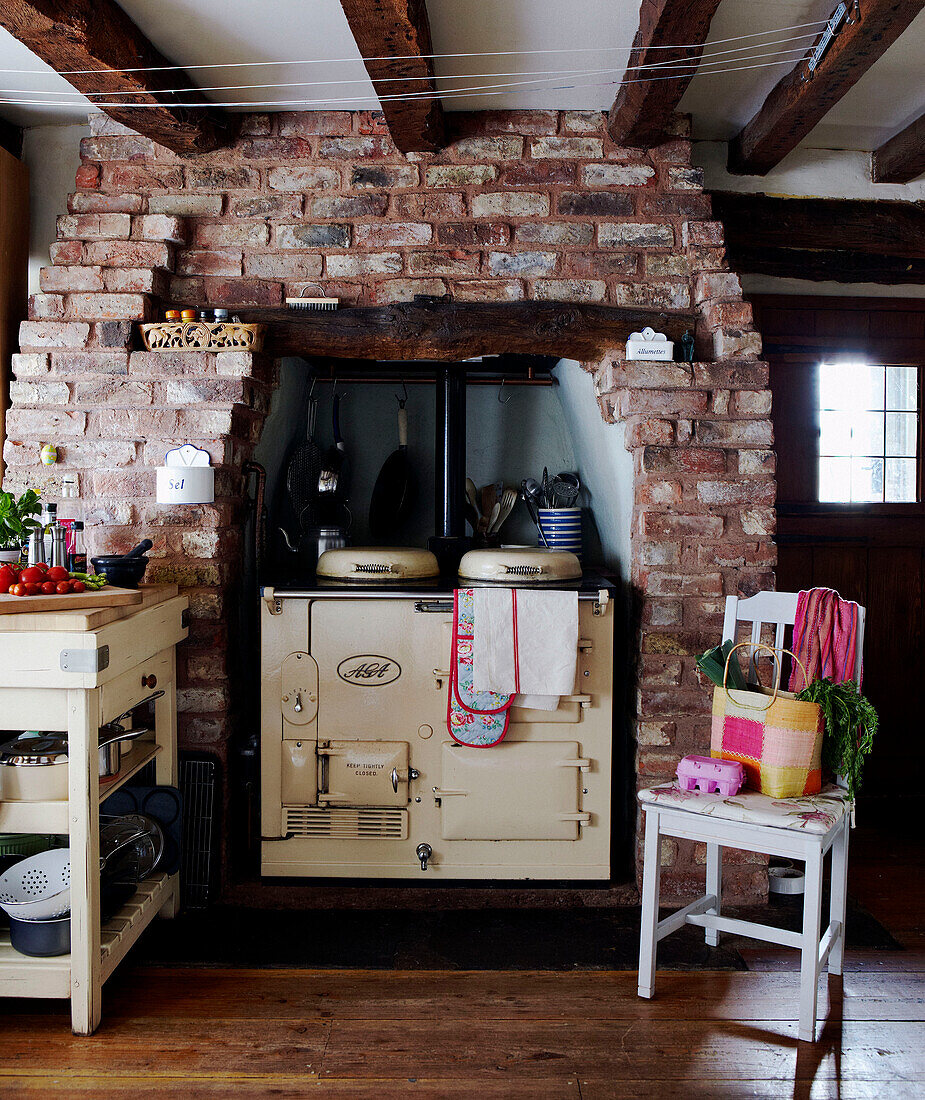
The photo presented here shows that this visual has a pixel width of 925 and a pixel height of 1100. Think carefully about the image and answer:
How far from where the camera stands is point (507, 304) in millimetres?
2697

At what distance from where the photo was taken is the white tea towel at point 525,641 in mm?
2500

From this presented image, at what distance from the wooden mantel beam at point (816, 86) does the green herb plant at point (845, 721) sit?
1.57m

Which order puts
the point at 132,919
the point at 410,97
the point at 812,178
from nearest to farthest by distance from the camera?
the point at 132,919 < the point at 410,97 < the point at 812,178

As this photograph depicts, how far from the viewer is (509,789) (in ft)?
8.54

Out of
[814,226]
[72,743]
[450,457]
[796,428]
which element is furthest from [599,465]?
[72,743]

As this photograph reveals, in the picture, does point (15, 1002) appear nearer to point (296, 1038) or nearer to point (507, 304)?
point (296, 1038)

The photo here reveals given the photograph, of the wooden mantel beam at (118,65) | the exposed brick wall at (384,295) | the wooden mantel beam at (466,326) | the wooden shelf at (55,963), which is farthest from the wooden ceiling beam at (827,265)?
the wooden shelf at (55,963)

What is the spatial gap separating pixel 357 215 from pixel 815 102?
138cm

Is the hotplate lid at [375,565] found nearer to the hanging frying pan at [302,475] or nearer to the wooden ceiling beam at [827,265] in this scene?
the hanging frying pan at [302,475]

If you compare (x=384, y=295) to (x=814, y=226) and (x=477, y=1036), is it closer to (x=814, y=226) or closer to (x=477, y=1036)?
(x=814, y=226)

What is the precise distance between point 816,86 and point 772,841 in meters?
1.98

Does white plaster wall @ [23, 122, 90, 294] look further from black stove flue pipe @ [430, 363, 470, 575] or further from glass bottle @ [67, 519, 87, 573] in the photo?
black stove flue pipe @ [430, 363, 470, 575]

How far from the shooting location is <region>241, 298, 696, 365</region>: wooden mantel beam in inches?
106

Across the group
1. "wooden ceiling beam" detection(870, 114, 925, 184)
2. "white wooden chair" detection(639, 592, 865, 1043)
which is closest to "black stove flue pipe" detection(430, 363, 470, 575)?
"white wooden chair" detection(639, 592, 865, 1043)
